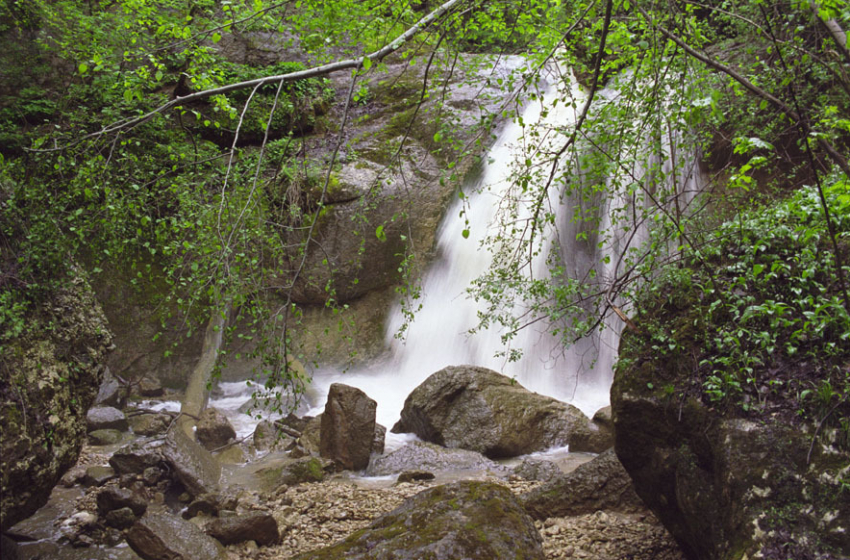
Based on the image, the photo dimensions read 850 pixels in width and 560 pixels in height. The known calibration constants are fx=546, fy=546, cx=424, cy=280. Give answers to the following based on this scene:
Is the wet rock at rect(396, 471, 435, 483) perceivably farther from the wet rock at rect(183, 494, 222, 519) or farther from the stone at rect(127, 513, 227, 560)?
the stone at rect(127, 513, 227, 560)

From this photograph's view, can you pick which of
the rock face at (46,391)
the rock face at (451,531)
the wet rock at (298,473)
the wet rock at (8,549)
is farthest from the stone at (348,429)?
the rock face at (451,531)

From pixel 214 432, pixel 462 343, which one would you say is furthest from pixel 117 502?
pixel 462 343

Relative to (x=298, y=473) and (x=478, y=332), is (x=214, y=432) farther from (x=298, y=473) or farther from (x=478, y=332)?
(x=478, y=332)

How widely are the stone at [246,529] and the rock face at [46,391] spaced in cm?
131

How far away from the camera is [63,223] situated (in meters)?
4.04

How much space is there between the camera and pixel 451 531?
285cm

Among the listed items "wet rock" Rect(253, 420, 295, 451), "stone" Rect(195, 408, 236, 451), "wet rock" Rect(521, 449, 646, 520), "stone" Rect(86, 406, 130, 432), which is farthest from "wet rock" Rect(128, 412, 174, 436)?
"wet rock" Rect(521, 449, 646, 520)

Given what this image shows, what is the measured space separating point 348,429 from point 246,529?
2.33 meters

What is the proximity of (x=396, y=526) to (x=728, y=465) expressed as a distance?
1.85m

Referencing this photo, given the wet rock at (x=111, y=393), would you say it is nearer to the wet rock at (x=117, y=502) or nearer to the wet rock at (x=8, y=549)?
the wet rock at (x=117, y=502)

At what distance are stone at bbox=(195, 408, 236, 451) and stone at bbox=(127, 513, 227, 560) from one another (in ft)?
11.3

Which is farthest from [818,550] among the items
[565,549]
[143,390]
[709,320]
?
[143,390]

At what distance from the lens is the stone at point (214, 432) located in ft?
25.8

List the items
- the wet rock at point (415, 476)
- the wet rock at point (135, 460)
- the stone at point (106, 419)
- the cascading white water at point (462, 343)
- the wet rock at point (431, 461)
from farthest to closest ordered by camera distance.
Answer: the cascading white water at point (462, 343) → the stone at point (106, 419) → the wet rock at point (431, 461) → the wet rock at point (415, 476) → the wet rock at point (135, 460)
